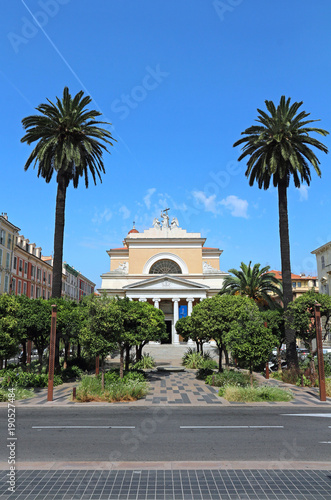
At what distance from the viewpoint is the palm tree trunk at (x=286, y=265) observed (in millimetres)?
23125

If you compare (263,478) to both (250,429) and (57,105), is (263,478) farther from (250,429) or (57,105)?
(57,105)

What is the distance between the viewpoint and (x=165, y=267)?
6066 centimetres

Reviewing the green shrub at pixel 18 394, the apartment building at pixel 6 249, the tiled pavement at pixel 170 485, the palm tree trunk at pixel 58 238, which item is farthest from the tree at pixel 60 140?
the apartment building at pixel 6 249

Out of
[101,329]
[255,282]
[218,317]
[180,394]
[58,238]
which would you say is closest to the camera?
[101,329]

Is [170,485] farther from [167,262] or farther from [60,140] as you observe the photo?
[167,262]

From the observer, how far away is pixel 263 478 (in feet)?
23.3

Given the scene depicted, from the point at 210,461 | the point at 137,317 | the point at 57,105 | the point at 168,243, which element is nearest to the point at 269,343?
the point at 137,317

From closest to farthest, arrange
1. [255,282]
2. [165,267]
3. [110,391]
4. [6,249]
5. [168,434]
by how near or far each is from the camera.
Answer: [168,434], [110,391], [255,282], [6,249], [165,267]

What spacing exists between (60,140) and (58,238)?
248 inches

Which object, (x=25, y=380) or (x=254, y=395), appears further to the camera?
(x=25, y=380)

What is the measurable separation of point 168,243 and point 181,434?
50.0 m

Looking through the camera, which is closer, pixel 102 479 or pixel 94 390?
pixel 102 479

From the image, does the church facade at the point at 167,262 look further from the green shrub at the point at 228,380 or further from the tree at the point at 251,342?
the tree at the point at 251,342

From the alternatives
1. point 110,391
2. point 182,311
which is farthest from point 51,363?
point 182,311
